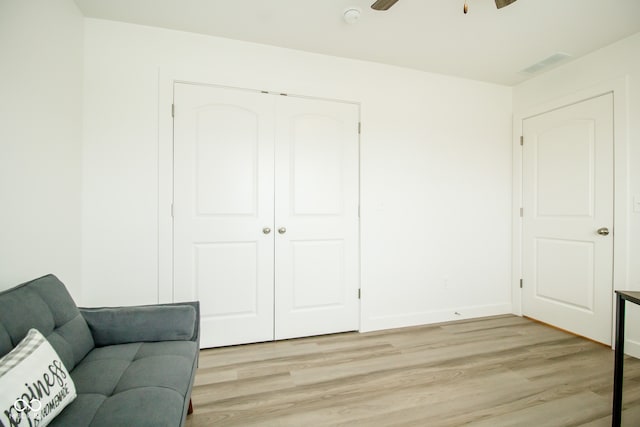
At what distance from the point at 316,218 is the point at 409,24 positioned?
5.44ft

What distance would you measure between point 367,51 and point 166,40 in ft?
5.31

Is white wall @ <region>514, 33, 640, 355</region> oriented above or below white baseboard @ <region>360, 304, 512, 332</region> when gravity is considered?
above

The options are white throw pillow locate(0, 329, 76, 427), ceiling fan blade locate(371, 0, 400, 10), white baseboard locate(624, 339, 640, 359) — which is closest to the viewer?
white throw pillow locate(0, 329, 76, 427)

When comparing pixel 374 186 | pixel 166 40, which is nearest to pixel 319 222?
pixel 374 186

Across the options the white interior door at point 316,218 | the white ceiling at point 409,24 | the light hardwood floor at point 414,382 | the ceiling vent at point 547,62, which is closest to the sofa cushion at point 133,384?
the light hardwood floor at point 414,382

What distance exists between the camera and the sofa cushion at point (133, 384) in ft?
3.03

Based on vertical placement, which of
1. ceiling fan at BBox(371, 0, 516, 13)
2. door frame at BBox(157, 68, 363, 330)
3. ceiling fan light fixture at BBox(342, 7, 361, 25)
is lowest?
door frame at BBox(157, 68, 363, 330)

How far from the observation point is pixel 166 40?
2205 mm

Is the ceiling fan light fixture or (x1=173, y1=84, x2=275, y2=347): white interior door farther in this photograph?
(x1=173, y1=84, x2=275, y2=347): white interior door

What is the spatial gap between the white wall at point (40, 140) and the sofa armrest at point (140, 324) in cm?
45

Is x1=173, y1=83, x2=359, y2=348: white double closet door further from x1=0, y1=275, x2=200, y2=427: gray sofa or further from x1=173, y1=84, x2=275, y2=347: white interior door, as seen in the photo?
x1=0, y1=275, x2=200, y2=427: gray sofa

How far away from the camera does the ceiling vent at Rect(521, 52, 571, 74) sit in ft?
8.36

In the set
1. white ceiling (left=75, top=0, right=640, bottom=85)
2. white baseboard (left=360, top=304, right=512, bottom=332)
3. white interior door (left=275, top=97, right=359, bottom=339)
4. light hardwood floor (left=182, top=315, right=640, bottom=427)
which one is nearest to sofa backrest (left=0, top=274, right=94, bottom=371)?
light hardwood floor (left=182, top=315, right=640, bottom=427)

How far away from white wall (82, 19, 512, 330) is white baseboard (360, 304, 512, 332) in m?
0.01
